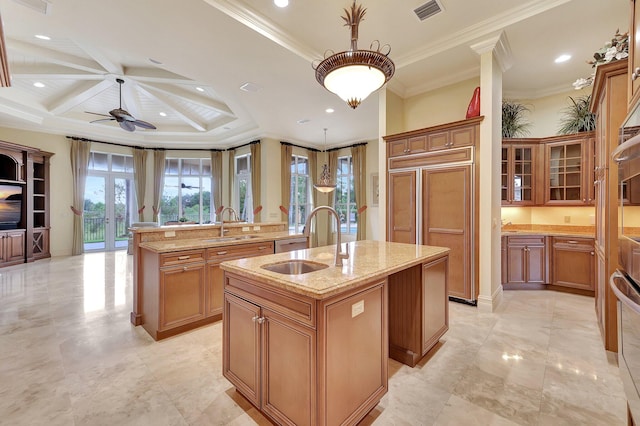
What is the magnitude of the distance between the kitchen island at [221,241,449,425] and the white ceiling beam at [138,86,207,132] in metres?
5.92

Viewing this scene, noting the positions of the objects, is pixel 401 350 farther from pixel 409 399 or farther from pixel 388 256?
pixel 388 256

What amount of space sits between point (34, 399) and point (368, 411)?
2.23m

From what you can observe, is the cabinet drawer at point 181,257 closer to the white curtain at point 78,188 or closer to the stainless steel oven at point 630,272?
the stainless steel oven at point 630,272

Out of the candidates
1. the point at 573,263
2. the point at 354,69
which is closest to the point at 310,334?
the point at 354,69

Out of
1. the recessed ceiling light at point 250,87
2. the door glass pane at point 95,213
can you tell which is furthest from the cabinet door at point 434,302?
the door glass pane at point 95,213

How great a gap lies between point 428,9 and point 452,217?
8.06 ft

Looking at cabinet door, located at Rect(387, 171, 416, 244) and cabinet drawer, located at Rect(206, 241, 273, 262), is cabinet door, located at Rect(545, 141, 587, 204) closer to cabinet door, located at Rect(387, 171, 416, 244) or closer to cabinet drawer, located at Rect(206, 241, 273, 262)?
cabinet door, located at Rect(387, 171, 416, 244)

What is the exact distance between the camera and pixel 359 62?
2004 mm

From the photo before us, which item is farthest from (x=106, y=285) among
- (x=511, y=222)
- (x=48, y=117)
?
(x=511, y=222)

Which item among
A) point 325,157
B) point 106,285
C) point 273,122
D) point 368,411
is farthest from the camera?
point 325,157

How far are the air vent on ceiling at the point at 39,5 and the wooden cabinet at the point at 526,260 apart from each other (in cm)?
647

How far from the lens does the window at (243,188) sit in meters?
8.46

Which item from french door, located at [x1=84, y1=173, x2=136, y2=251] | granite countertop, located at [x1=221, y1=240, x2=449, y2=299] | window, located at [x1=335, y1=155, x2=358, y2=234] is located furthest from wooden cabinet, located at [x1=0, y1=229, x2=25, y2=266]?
window, located at [x1=335, y1=155, x2=358, y2=234]

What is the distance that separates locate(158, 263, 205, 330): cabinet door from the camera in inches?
107
